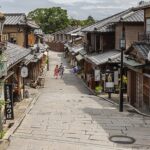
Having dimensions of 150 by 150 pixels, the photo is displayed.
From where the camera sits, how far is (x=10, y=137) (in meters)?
16.3

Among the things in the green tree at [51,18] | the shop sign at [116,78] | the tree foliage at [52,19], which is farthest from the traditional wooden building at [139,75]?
the green tree at [51,18]

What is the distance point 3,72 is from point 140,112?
9778 millimetres

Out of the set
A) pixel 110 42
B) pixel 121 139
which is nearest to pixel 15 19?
pixel 110 42

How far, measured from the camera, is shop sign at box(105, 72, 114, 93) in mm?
31459

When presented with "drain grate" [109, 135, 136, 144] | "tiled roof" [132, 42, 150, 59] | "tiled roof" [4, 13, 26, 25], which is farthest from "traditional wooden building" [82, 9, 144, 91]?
"drain grate" [109, 135, 136, 144]

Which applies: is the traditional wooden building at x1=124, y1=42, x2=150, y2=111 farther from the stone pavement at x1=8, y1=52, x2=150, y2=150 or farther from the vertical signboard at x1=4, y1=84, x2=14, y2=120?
the vertical signboard at x1=4, y1=84, x2=14, y2=120

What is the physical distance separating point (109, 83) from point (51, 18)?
3706 inches

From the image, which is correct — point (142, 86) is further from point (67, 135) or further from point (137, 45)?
point (67, 135)

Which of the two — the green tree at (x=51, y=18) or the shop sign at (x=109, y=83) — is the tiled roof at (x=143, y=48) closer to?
the shop sign at (x=109, y=83)

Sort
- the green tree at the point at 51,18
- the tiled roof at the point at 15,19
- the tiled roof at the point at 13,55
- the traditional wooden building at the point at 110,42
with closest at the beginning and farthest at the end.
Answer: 1. the tiled roof at the point at 13,55
2. the traditional wooden building at the point at 110,42
3. the tiled roof at the point at 15,19
4. the green tree at the point at 51,18

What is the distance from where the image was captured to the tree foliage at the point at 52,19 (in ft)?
403

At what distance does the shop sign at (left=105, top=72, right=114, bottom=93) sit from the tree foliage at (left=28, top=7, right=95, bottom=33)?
8916cm

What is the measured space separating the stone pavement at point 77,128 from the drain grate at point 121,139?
22cm

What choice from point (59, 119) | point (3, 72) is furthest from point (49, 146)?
point (59, 119)
